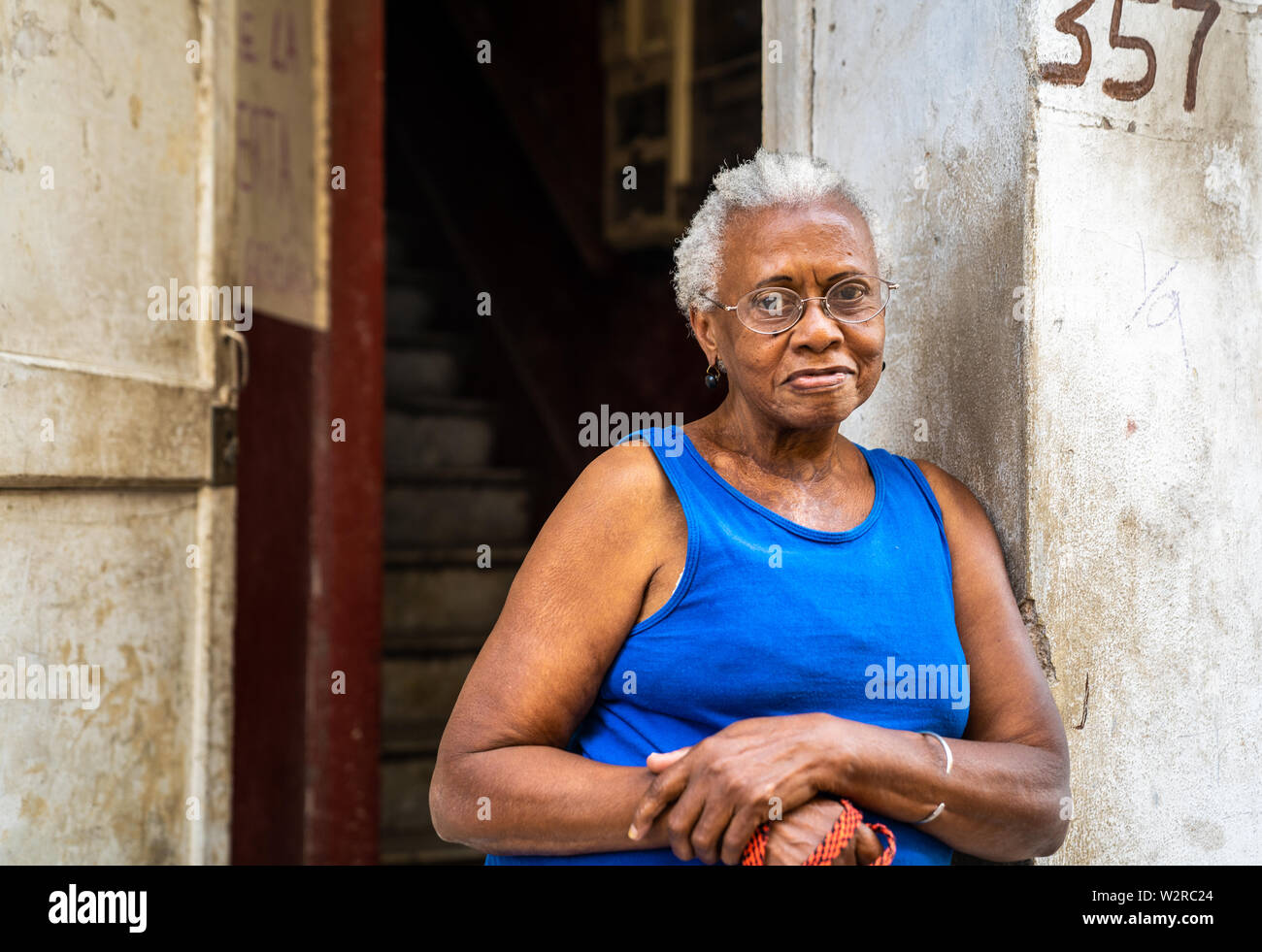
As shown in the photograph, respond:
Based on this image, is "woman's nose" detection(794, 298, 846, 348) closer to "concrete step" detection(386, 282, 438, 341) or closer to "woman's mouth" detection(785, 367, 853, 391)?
"woman's mouth" detection(785, 367, 853, 391)

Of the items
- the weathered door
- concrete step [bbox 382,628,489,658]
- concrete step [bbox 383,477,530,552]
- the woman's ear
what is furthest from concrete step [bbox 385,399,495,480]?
the woman's ear

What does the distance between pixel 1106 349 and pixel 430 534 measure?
3.53 meters

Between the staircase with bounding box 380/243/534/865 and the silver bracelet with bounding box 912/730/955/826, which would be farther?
the staircase with bounding box 380/243/534/865

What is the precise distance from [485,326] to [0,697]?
3.74 m

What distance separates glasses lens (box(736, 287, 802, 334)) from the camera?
158cm

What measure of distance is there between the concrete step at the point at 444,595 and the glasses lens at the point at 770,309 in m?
3.15

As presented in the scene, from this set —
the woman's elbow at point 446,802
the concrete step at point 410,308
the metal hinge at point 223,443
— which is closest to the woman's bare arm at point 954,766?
the woman's elbow at point 446,802

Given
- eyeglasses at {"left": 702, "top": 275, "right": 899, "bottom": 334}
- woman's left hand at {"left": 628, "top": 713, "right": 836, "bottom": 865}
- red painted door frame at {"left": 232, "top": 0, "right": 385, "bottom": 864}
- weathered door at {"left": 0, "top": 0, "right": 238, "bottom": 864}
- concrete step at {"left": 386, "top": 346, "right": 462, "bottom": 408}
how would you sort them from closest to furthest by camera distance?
woman's left hand at {"left": 628, "top": 713, "right": 836, "bottom": 865}
eyeglasses at {"left": 702, "top": 275, "right": 899, "bottom": 334}
weathered door at {"left": 0, "top": 0, "right": 238, "bottom": 864}
red painted door frame at {"left": 232, "top": 0, "right": 385, "bottom": 864}
concrete step at {"left": 386, "top": 346, "right": 462, "bottom": 408}

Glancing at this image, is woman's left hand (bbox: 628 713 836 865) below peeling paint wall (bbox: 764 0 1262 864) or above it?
below

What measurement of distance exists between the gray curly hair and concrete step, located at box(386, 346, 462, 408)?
12.1 feet

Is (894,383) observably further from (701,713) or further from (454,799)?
(454,799)

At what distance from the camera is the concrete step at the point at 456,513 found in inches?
191

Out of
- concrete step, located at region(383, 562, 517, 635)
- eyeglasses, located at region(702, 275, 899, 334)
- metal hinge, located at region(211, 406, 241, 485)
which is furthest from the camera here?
concrete step, located at region(383, 562, 517, 635)

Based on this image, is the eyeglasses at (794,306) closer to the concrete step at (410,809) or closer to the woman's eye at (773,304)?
the woman's eye at (773,304)
